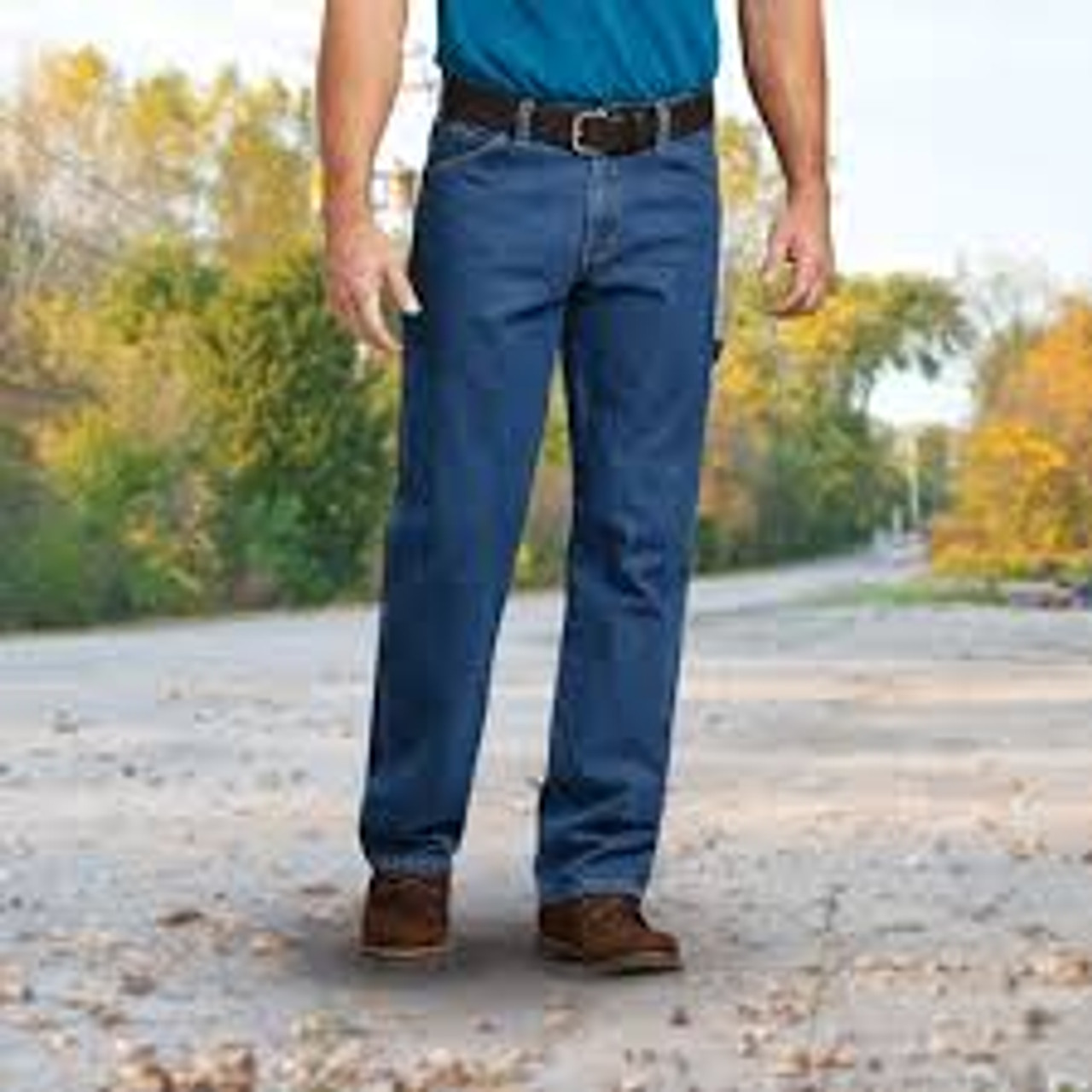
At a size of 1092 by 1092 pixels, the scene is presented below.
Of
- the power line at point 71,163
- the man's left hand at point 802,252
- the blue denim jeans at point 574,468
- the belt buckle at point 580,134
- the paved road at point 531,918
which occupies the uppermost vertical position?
the power line at point 71,163

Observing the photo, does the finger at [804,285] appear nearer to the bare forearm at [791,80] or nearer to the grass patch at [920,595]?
the bare forearm at [791,80]

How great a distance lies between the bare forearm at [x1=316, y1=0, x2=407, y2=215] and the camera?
416cm

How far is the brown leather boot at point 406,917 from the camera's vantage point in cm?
414

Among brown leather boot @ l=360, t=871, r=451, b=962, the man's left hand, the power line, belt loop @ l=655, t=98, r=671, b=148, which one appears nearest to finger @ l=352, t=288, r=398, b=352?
belt loop @ l=655, t=98, r=671, b=148

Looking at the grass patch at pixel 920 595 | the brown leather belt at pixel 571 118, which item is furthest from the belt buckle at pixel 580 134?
the grass patch at pixel 920 595

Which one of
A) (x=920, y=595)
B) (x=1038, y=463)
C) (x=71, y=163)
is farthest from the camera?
(x=71, y=163)

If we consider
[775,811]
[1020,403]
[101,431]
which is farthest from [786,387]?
[775,811]

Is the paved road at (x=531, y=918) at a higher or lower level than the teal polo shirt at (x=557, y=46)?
lower

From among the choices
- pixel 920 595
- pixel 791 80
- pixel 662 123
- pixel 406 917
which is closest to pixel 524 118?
pixel 662 123

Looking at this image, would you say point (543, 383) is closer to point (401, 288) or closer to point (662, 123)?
point (401, 288)

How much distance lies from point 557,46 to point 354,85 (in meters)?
0.30

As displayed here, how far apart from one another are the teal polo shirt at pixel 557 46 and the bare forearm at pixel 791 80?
0.28m

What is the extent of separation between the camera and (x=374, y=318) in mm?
4133

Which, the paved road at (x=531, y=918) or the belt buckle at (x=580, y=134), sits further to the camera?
the belt buckle at (x=580, y=134)
